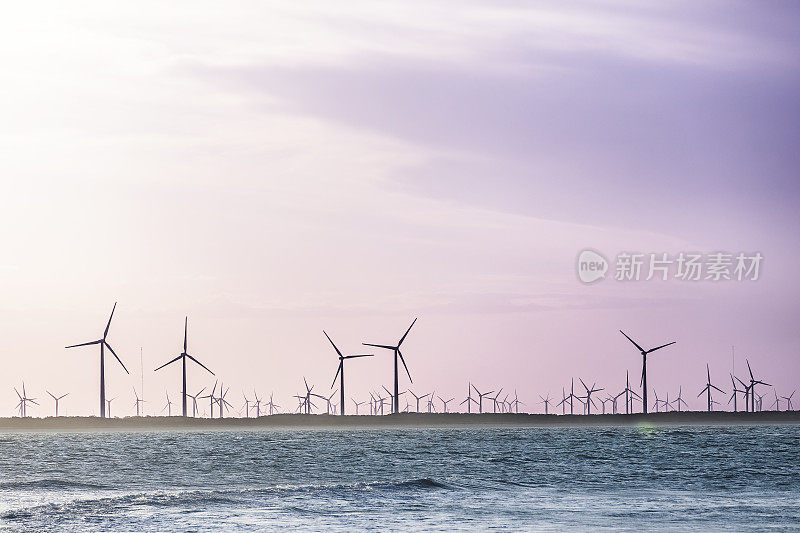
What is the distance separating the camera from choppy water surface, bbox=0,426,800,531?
Result: 4622cm

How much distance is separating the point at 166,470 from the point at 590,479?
108 ft

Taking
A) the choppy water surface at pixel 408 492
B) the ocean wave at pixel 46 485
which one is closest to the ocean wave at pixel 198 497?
the choppy water surface at pixel 408 492

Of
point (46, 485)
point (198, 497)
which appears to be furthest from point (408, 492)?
point (46, 485)

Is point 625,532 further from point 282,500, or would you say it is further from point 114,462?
point 114,462

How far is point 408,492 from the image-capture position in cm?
6131

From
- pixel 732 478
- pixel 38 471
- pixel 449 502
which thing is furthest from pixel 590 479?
pixel 38 471

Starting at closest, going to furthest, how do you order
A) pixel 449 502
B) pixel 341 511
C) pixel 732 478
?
pixel 341 511 < pixel 449 502 < pixel 732 478

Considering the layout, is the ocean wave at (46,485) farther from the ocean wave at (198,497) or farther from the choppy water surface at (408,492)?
the ocean wave at (198,497)

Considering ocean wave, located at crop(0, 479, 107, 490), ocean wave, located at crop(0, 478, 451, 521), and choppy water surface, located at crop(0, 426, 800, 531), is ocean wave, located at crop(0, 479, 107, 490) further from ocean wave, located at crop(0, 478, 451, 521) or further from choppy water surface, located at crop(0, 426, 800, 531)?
ocean wave, located at crop(0, 478, 451, 521)

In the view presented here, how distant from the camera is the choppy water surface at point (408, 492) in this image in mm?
46219

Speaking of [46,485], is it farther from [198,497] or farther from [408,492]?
[408,492]

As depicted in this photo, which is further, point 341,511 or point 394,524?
point 341,511

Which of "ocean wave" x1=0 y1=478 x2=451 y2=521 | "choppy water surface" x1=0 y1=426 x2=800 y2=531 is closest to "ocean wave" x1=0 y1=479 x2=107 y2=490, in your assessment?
"choppy water surface" x1=0 y1=426 x2=800 y2=531

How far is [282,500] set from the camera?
5728cm
